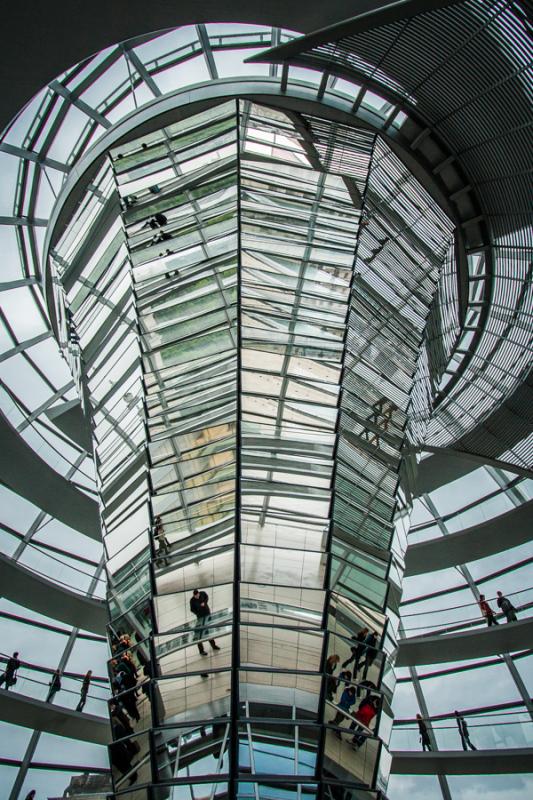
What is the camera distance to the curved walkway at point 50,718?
16.5 m

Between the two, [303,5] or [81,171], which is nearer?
[303,5]

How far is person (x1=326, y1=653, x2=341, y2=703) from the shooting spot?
383 inches

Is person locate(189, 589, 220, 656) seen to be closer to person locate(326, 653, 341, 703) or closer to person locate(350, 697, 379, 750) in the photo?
person locate(326, 653, 341, 703)

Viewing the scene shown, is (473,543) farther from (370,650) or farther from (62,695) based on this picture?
(62,695)

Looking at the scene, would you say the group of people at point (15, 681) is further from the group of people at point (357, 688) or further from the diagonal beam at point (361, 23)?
the diagonal beam at point (361, 23)

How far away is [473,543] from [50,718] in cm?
1278

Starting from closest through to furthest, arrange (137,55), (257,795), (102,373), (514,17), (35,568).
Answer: (257,795)
(514,17)
(137,55)
(102,373)
(35,568)

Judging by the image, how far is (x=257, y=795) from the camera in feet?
27.3

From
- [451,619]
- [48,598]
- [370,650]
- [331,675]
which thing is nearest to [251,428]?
[370,650]

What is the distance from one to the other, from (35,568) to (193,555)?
12780 millimetres

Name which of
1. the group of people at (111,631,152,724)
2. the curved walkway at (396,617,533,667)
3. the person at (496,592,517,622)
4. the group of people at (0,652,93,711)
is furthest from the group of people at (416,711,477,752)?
the group of people at (111,631,152,724)

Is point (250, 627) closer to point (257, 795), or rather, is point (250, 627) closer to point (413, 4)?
point (257, 795)

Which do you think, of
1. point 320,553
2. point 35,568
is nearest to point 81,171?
point 320,553

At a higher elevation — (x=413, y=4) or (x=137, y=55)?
(x=137, y=55)
